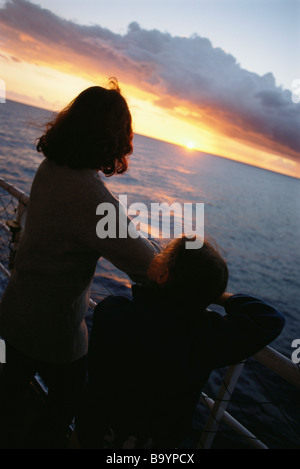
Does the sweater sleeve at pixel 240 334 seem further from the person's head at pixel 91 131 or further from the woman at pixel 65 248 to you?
the person's head at pixel 91 131

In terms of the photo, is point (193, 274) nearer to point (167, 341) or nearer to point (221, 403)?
point (167, 341)

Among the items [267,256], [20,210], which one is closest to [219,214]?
[267,256]

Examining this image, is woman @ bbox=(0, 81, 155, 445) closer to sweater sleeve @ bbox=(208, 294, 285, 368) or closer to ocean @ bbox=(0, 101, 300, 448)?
ocean @ bbox=(0, 101, 300, 448)

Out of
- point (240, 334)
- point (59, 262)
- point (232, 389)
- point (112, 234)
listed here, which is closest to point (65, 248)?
point (59, 262)

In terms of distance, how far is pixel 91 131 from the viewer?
1.06 m

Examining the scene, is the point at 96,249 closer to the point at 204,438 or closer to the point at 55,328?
the point at 55,328

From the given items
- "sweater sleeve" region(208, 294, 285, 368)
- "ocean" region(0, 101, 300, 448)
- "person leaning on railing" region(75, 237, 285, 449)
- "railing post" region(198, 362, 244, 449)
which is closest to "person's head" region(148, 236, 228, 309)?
"person leaning on railing" region(75, 237, 285, 449)

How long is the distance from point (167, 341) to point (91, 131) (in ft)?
2.53

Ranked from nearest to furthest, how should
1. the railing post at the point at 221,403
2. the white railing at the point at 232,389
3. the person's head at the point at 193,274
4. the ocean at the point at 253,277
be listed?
the person's head at the point at 193,274, the white railing at the point at 232,389, the railing post at the point at 221,403, the ocean at the point at 253,277

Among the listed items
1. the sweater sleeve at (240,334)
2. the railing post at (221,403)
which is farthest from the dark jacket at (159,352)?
the railing post at (221,403)

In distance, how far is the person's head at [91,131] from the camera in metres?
1.06

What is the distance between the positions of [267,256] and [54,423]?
24.2 m

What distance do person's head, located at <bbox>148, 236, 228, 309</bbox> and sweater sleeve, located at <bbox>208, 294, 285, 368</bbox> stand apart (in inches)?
4.2
